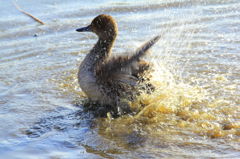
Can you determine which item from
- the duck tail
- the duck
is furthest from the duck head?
the duck tail

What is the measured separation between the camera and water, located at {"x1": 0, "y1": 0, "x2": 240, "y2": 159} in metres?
4.36

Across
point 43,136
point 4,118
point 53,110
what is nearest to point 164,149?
point 43,136

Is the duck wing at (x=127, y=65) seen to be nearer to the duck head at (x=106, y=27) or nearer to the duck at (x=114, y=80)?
the duck at (x=114, y=80)

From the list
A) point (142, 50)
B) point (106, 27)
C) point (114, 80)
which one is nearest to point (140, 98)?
point (114, 80)

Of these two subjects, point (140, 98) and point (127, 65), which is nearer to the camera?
point (127, 65)

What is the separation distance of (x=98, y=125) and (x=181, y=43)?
3.47 metres

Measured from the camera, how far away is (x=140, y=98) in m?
5.43

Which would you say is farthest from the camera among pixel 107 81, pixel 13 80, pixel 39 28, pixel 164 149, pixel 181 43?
pixel 39 28

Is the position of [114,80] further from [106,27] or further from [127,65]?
[106,27]

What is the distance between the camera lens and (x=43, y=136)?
4660 millimetres

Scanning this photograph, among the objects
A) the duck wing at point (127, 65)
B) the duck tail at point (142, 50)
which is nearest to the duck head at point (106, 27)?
the duck wing at point (127, 65)

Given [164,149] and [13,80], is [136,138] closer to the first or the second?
[164,149]

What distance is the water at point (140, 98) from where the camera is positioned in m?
4.36

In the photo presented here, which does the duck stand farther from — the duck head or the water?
the duck head
